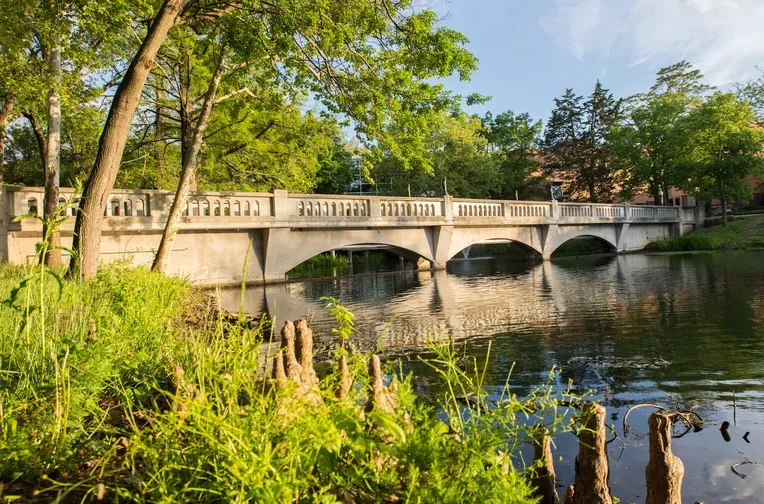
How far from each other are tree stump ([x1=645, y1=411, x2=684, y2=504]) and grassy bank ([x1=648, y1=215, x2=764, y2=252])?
38020mm

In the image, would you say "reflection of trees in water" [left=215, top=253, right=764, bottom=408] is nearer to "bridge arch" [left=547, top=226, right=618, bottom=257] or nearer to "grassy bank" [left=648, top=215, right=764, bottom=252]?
"bridge arch" [left=547, top=226, right=618, bottom=257]

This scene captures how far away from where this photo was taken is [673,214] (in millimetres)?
42156

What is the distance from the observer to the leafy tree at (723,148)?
38281mm

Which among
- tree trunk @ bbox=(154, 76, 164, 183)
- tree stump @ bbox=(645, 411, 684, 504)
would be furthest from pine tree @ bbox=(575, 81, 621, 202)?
tree stump @ bbox=(645, 411, 684, 504)

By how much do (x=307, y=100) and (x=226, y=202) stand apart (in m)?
6.04

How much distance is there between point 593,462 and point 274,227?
16.8 metres

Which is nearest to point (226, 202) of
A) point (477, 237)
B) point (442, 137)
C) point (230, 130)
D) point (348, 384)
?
point (230, 130)

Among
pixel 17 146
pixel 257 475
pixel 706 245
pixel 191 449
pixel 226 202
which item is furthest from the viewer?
pixel 706 245

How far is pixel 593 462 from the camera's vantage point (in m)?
2.78

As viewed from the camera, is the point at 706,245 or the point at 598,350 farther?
the point at 706,245

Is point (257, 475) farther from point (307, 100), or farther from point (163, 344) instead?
point (307, 100)

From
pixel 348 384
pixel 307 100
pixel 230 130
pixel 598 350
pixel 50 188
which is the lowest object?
pixel 598 350

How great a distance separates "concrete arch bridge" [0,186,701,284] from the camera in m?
15.4

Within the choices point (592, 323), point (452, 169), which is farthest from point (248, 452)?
point (452, 169)
